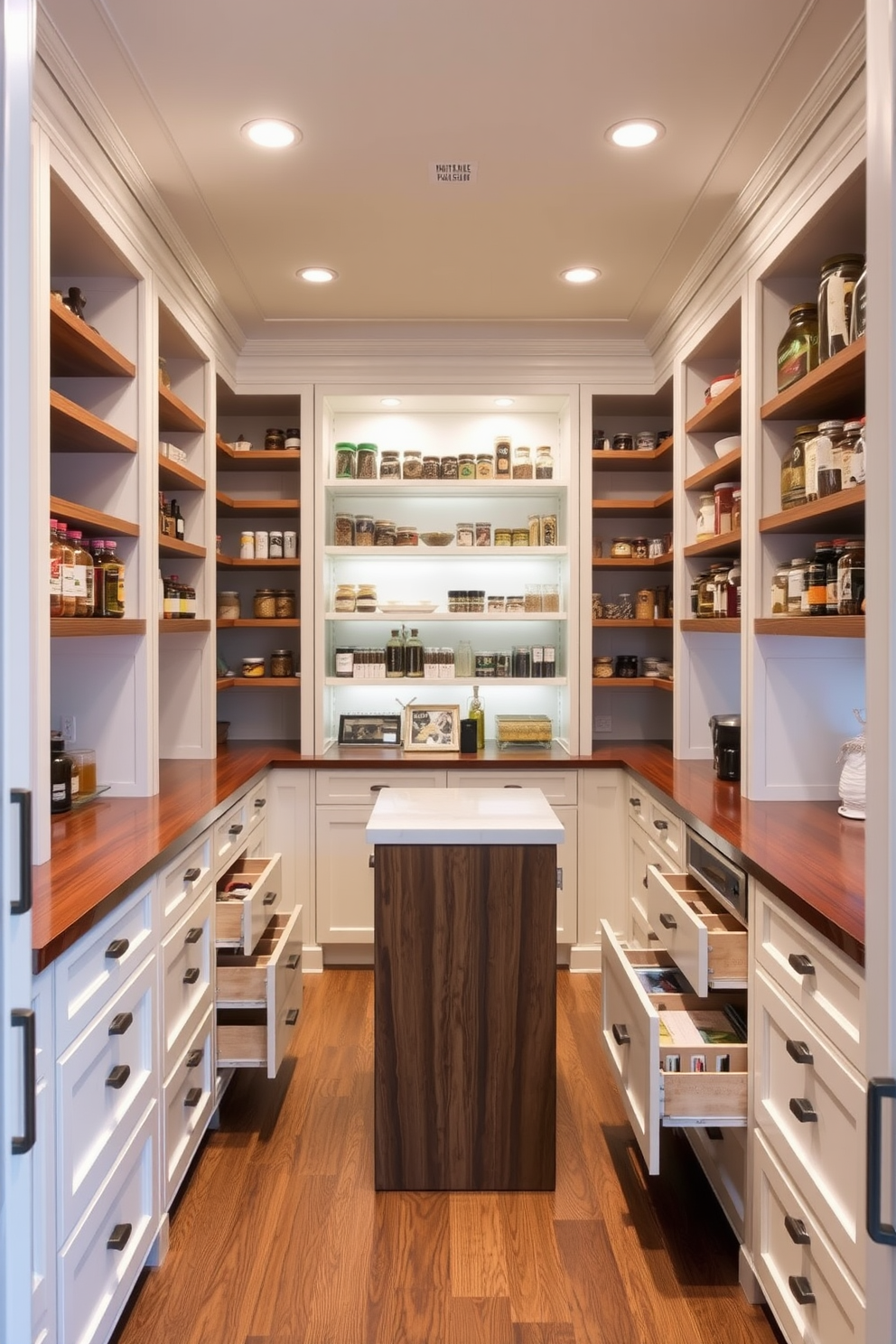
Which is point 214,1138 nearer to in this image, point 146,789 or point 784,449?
point 146,789

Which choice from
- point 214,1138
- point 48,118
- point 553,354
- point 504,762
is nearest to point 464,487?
point 553,354

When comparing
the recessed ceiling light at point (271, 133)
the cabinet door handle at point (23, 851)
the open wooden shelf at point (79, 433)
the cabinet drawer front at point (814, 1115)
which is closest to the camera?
the cabinet door handle at point (23, 851)

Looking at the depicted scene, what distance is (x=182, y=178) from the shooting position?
8.57ft

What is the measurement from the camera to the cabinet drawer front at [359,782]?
3.93m

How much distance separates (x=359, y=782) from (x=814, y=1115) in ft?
8.25

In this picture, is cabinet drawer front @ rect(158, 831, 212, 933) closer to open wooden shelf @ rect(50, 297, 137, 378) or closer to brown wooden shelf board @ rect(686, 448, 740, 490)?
open wooden shelf @ rect(50, 297, 137, 378)

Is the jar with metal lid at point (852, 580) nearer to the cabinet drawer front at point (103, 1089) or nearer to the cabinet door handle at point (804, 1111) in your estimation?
the cabinet door handle at point (804, 1111)

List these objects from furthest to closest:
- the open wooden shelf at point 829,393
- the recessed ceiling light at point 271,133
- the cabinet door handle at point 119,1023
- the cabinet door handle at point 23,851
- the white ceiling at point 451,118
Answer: the recessed ceiling light at point 271,133, the open wooden shelf at point 829,393, the white ceiling at point 451,118, the cabinet door handle at point 119,1023, the cabinet door handle at point 23,851

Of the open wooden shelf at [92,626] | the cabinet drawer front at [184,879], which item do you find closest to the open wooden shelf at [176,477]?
the open wooden shelf at [92,626]

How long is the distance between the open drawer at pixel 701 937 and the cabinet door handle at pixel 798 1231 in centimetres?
48

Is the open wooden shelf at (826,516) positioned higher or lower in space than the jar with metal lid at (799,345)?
lower

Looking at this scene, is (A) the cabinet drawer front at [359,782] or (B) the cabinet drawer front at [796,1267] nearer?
(B) the cabinet drawer front at [796,1267]

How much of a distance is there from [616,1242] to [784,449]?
2094 mm

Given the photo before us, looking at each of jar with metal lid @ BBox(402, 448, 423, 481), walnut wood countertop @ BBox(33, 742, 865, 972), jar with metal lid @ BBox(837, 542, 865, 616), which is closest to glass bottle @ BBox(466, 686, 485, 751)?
walnut wood countertop @ BBox(33, 742, 865, 972)
